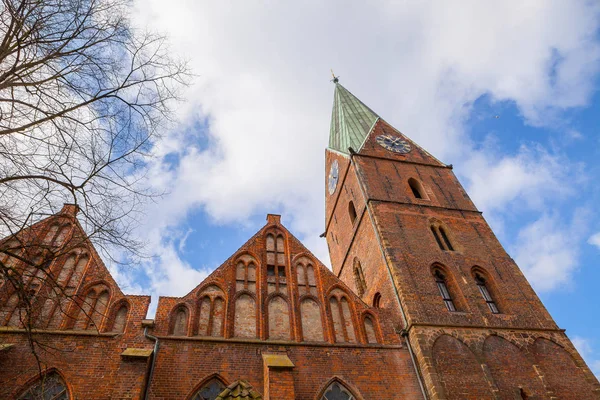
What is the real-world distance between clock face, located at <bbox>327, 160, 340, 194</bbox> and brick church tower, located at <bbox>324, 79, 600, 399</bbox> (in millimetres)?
874

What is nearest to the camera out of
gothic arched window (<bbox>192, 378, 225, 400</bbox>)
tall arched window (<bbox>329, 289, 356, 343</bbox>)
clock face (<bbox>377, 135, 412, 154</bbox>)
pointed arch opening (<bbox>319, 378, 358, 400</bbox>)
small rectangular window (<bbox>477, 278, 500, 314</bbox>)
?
gothic arched window (<bbox>192, 378, 225, 400</bbox>)

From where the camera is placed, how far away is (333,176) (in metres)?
22.8

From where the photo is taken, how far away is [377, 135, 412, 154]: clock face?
20297 mm

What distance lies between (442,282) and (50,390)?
11.8m

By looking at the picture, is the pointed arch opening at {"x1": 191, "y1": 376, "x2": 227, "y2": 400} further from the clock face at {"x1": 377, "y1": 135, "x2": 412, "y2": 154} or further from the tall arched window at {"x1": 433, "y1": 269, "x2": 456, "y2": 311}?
the clock face at {"x1": 377, "y1": 135, "x2": 412, "y2": 154}

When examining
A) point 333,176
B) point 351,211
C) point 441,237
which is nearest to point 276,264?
point 441,237

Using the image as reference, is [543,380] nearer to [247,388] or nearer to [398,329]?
[398,329]

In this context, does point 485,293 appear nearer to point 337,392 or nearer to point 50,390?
point 337,392

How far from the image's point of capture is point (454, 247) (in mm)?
14906

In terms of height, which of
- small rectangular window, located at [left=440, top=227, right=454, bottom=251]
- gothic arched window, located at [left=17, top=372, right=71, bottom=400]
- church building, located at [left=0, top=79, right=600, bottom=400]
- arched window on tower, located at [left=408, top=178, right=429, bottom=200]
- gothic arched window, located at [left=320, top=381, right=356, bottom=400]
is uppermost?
arched window on tower, located at [left=408, top=178, right=429, bottom=200]

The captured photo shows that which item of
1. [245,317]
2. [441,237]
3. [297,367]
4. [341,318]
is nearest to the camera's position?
[297,367]

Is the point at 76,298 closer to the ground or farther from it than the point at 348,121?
closer to the ground

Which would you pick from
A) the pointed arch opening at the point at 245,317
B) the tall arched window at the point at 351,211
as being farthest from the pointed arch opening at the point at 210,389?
the tall arched window at the point at 351,211

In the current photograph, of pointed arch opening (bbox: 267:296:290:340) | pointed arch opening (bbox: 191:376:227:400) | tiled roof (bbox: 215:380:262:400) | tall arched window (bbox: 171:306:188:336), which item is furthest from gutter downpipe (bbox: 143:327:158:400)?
pointed arch opening (bbox: 267:296:290:340)
